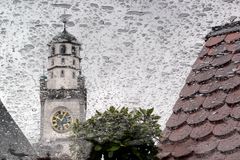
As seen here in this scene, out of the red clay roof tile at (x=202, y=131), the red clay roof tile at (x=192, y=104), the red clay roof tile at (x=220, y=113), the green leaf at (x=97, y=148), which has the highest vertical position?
the red clay roof tile at (x=192, y=104)

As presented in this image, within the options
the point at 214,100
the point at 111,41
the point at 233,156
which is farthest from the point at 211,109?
the point at 111,41

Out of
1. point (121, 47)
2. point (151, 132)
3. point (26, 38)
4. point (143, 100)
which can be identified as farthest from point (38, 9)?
point (151, 132)

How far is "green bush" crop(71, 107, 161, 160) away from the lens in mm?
1147

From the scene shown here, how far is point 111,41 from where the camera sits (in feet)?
56.6

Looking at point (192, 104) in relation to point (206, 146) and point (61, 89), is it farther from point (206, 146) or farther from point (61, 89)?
point (61, 89)

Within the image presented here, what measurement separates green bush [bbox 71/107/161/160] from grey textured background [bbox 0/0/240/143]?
48.4 feet

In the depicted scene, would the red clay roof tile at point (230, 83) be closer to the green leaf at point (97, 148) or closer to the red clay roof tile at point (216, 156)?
the red clay roof tile at point (216, 156)

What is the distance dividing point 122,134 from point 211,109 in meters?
0.20

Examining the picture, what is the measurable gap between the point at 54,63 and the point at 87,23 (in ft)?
4.31

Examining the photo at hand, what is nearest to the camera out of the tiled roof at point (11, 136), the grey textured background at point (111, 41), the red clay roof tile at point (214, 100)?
the red clay roof tile at point (214, 100)

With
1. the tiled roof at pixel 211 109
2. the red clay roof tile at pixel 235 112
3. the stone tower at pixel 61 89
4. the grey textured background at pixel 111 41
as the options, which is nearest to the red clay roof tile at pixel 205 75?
the tiled roof at pixel 211 109

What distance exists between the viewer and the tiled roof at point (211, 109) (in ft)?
3.31

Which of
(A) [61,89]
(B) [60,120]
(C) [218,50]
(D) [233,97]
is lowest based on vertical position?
(D) [233,97]

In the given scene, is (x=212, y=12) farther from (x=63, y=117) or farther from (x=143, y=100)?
(x=63, y=117)
